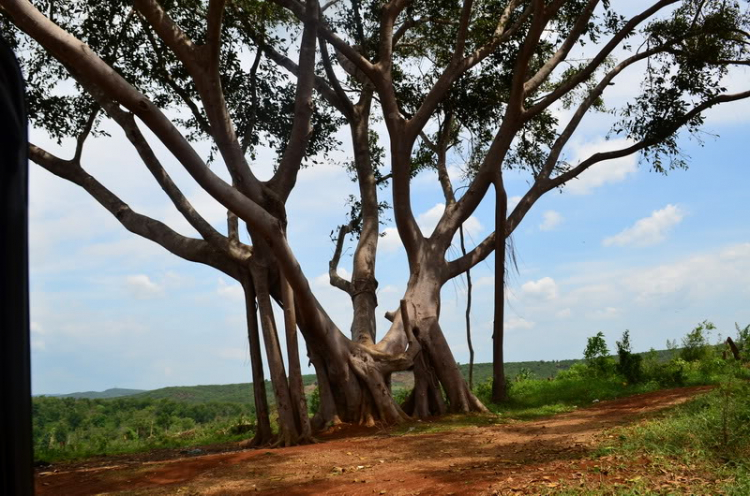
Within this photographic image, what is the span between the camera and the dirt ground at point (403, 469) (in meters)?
5.20

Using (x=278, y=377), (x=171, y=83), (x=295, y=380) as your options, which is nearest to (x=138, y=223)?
(x=171, y=83)

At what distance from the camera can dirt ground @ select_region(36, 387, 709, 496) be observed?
5199mm

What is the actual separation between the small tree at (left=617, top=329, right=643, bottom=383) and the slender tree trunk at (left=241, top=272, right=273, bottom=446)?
7.63 metres

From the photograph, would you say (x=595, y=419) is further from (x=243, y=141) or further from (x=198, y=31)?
(x=198, y=31)

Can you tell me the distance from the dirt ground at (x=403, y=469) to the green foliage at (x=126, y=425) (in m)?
3.24

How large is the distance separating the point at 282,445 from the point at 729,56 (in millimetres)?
10745

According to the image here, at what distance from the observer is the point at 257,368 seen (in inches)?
403

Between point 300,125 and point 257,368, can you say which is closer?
point 300,125

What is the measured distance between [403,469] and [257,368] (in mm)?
4493

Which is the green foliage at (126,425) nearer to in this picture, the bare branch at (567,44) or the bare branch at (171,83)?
the bare branch at (171,83)

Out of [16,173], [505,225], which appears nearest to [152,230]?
[505,225]

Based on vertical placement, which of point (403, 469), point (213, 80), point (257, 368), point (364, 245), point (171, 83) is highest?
point (171, 83)

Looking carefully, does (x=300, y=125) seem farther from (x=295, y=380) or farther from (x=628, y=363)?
(x=628, y=363)

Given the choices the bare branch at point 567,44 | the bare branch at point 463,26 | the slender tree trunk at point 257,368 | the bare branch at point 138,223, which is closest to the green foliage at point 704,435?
the slender tree trunk at point 257,368
